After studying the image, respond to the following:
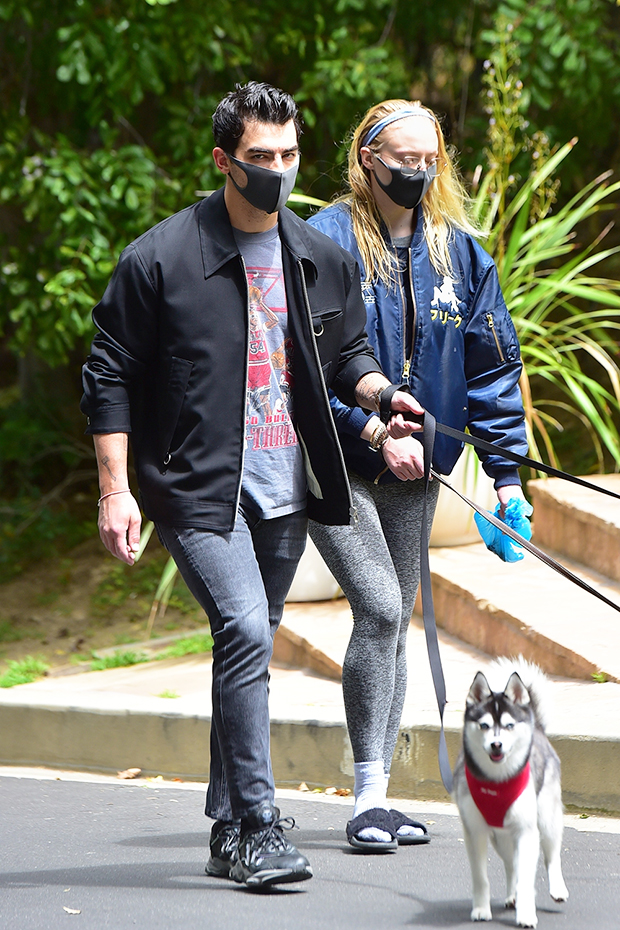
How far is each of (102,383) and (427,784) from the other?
1958 mm

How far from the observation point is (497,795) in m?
2.55

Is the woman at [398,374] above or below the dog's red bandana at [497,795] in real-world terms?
above

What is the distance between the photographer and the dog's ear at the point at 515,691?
2.61 metres

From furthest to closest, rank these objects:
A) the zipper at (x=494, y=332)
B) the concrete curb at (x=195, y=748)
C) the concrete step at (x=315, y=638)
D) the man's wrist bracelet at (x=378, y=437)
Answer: the concrete step at (x=315, y=638) < the concrete curb at (x=195, y=748) < the zipper at (x=494, y=332) < the man's wrist bracelet at (x=378, y=437)

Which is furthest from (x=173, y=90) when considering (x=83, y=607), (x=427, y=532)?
(x=427, y=532)

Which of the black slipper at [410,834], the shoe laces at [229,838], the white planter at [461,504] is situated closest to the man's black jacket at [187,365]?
the shoe laces at [229,838]

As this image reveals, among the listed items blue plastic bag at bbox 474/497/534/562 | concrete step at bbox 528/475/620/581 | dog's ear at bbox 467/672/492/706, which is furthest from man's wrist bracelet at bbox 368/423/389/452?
concrete step at bbox 528/475/620/581

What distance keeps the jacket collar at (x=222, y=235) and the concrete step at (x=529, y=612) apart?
213cm

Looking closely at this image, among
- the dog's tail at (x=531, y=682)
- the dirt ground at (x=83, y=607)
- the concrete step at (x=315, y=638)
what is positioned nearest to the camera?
the dog's tail at (x=531, y=682)

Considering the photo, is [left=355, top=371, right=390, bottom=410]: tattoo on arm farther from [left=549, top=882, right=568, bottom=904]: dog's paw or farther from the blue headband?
[left=549, top=882, right=568, bottom=904]: dog's paw

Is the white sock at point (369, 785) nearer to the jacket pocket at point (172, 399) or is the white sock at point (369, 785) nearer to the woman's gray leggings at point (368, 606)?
the woman's gray leggings at point (368, 606)

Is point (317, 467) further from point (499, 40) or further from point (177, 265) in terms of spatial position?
point (499, 40)

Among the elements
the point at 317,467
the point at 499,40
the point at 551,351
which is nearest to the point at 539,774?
the point at 317,467

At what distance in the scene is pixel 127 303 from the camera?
2930 millimetres
